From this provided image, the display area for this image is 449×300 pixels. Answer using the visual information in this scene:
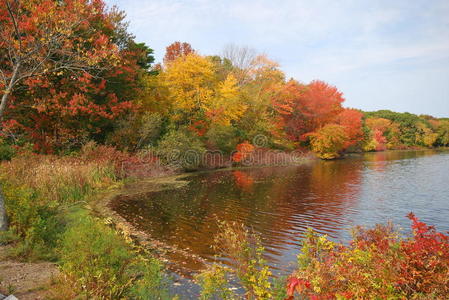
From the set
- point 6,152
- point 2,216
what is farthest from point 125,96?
point 2,216

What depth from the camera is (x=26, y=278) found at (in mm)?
5461

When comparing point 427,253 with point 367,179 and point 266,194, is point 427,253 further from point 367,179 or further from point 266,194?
point 367,179

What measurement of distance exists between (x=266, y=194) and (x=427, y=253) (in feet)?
42.9

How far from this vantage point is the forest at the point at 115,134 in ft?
14.9

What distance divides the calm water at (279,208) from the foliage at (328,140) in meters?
18.4

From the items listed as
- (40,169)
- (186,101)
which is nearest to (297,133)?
(186,101)

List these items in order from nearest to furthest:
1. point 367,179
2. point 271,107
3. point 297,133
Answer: point 367,179
point 271,107
point 297,133

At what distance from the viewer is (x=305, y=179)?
73.9 ft

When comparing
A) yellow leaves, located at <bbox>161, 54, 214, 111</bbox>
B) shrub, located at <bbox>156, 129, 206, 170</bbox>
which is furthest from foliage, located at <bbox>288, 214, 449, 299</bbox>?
yellow leaves, located at <bbox>161, 54, 214, 111</bbox>

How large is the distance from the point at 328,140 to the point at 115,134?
89.1 feet

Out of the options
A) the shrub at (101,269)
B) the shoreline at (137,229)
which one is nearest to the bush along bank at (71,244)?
the shrub at (101,269)

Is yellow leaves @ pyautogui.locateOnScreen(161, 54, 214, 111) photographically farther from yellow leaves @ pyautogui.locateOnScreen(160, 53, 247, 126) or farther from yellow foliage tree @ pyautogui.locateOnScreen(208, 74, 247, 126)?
yellow foliage tree @ pyautogui.locateOnScreen(208, 74, 247, 126)

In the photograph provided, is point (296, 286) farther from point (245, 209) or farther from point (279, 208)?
point (279, 208)

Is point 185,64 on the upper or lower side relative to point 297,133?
upper
